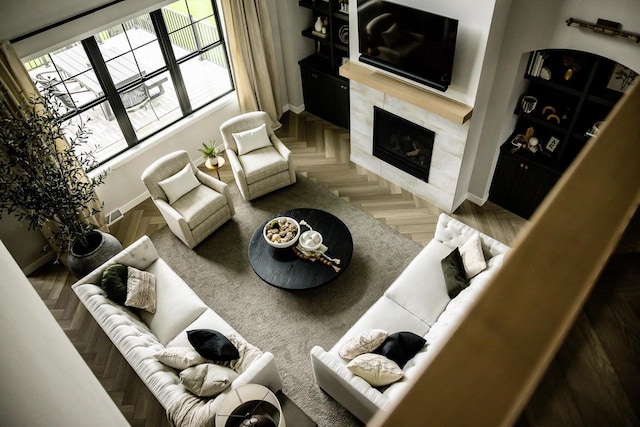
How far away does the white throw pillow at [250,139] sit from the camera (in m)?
5.20

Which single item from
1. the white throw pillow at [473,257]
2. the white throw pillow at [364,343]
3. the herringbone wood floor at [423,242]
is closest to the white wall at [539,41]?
the herringbone wood floor at [423,242]

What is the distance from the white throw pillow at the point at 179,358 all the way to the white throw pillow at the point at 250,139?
256 cm

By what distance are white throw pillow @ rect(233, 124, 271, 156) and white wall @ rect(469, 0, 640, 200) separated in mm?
2385

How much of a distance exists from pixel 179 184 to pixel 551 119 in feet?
12.2

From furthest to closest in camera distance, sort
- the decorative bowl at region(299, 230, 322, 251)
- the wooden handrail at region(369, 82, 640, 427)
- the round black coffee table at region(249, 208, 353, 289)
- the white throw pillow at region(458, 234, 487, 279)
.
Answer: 1. the decorative bowl at region(299, 230, 322, 251)
2. the round black coffee table at region(249, 208, 353, 289)
3. the white throw pillow at region(458, 234, 487, 279)
4. the wooden handrail at region(369, 82, 640, 427)

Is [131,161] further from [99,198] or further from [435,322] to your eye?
[435,322]

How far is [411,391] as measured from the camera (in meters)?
0.30

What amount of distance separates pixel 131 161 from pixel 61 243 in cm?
114

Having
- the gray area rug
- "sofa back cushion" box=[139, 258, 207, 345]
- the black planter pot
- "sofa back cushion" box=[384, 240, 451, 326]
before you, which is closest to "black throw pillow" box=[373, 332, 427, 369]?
"sofa back cushion" box=[384, 240, 451, 326]

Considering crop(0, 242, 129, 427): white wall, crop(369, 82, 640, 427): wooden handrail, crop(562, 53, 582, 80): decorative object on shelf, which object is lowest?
crop(562, 53, 582, 80): decorative object on shelf

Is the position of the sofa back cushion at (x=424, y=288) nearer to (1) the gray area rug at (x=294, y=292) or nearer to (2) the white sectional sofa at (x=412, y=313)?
(2) the white sectional sofa at (x=412, y=313)

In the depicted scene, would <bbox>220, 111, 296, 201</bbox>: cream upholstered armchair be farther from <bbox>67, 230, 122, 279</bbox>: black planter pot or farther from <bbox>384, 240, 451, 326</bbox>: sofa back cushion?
<bbox>384, 240, 451, 326</bbox>: sofa back cushion

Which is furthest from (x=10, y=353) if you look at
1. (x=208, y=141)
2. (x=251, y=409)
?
(x=208, y=141)

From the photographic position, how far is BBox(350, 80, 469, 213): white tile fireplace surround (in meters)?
4.53
